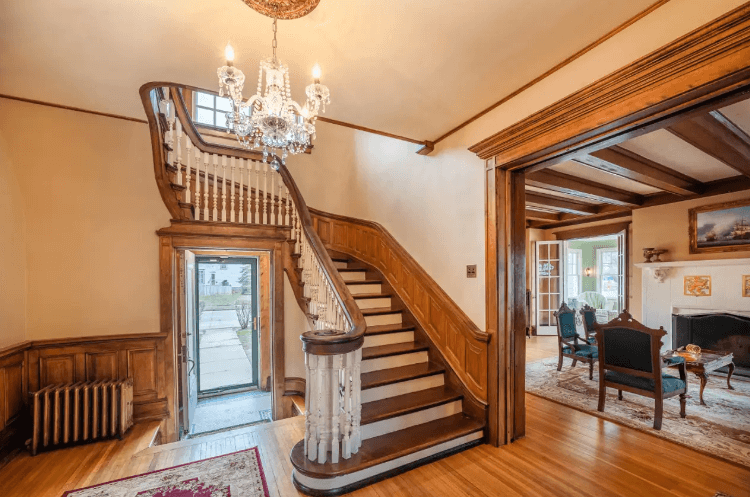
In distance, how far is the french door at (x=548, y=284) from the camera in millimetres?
8078

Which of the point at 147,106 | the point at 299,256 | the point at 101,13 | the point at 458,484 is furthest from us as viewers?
the point at 299,256

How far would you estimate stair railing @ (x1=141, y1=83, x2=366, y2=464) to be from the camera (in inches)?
89.3

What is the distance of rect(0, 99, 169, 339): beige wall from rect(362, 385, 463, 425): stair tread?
246 centimetres

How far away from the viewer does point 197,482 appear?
230 centimetres

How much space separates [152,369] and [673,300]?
297 inches

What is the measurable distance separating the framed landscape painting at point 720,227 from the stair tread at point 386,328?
16.5 feet

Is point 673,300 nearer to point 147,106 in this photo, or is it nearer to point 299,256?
point 299,256

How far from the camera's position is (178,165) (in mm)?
3639

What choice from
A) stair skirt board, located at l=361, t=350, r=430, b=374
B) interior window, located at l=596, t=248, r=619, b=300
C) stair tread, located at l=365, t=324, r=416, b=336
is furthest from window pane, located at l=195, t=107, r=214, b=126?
interior window, located at l=596, t=248, r=619, b=300

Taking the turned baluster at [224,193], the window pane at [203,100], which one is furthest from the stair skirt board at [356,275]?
the window pane at [203,100]

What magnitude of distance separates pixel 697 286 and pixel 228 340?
27.0 feet

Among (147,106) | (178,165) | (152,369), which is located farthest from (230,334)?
(147,106)

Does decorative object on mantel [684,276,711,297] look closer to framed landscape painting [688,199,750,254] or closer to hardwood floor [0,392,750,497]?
framed landscape painting [688,199,750,254]

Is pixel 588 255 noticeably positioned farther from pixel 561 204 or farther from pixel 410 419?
pixel 410 419
